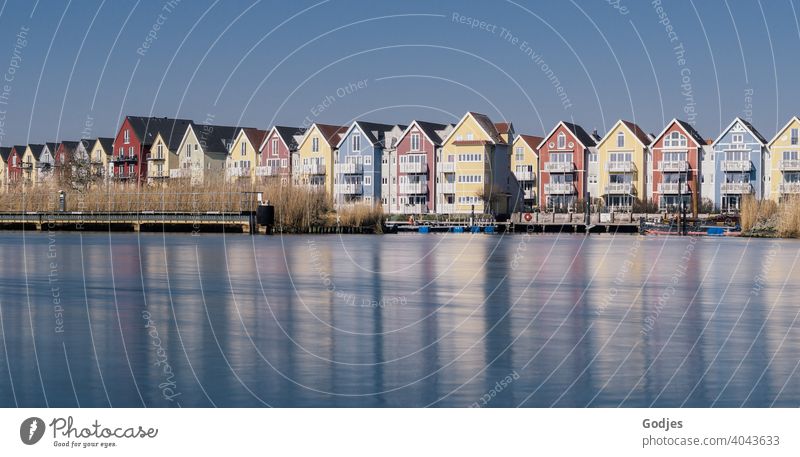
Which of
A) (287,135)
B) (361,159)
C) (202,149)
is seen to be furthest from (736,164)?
(202,149)

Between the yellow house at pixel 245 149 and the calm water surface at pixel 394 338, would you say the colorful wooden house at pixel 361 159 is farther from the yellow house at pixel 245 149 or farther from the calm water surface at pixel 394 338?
the calm water surface at pixel 394 338

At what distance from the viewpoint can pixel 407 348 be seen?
45.0 ft

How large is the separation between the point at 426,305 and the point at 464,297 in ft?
A: 5.94

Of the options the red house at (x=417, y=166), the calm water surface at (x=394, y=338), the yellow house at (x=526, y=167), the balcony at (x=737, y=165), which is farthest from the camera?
the yellow house at (x=526, y=167)

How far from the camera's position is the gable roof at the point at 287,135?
12188 centimetres

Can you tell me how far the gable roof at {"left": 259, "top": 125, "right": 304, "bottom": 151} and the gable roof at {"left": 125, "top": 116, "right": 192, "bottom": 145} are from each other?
13.7 m

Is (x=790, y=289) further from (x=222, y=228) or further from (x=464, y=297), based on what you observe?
(x=222, y=228)

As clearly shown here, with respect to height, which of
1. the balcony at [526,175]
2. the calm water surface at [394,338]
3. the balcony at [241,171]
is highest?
the balcony at [241,171]

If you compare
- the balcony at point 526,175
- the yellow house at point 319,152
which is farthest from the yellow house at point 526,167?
the yellow house at point 319,152

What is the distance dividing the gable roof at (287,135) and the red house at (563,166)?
27.7 m

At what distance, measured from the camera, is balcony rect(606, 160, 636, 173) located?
110 metres

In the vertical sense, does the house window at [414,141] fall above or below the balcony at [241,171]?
above

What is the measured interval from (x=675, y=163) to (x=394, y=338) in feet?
314

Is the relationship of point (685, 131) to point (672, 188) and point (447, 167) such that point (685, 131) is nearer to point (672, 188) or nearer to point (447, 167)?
point (672, 188)
